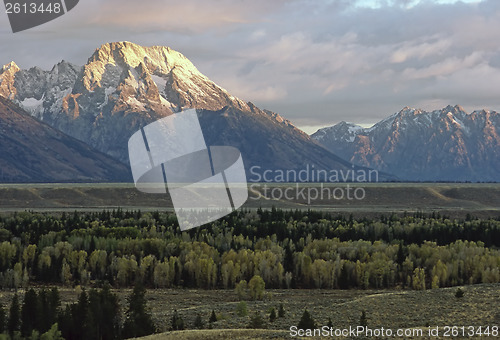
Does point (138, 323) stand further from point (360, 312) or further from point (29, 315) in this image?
point (360, 312)

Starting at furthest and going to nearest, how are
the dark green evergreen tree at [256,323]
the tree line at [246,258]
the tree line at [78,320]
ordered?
the tree line at [246,258]
the tree line at [78,320]
the dark green evergreen tree at [256,323]

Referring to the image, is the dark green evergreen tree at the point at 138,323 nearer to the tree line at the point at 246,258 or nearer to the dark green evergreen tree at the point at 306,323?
the dark green evergreen tree at the point at 306,323

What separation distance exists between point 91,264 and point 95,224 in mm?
48814

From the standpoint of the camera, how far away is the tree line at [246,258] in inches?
5256

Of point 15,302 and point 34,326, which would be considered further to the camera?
point 15,302

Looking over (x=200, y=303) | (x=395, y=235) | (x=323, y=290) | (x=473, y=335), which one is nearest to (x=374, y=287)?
(x=323, y=290)

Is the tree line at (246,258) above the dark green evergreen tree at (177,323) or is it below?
above

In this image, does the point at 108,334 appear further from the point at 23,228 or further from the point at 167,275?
the point at 23,228

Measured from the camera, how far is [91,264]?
463ft

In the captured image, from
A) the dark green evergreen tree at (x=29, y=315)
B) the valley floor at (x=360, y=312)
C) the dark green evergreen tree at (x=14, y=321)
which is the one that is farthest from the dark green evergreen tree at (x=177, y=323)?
the dark green evergreen tree at (x=14, y=321)

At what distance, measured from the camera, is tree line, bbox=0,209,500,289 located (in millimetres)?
133500

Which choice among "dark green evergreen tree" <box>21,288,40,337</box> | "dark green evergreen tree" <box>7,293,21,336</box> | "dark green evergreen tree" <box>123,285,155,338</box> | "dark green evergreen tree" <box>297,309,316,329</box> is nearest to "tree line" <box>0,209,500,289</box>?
"dark green evergreen tree" <box>21,288,40,337</box>

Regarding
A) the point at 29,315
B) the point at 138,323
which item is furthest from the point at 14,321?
the point at 138,323

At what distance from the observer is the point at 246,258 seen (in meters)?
141
